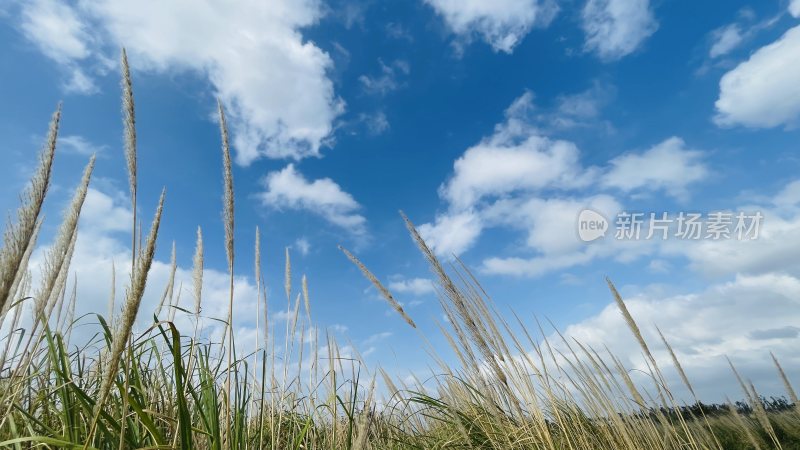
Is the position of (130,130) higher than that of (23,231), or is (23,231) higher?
(130,130)

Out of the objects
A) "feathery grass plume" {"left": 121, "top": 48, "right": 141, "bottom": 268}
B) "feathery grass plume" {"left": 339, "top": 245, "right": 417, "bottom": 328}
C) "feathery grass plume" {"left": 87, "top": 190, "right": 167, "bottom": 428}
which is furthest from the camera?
"feathery grass plume" {"left": 339, "top": 245, "right": 417, "bottom": 328}

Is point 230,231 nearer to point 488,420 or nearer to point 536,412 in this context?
point 536,412

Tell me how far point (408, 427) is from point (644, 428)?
82.8 inches

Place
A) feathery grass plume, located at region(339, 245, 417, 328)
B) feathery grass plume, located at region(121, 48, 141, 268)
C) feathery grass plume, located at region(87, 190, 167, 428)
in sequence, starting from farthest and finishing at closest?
feathery grass plume, located at region(339, 245, 417, 328)
feathery grass plume, located at region(121, 48, 141, 268)
feathery grass plume, located at region(87, 190, 167, 428)

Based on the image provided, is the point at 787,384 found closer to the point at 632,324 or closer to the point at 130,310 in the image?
the point at 632,324

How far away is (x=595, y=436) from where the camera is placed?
293 centimetres

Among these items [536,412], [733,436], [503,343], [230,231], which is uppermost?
[230,231]

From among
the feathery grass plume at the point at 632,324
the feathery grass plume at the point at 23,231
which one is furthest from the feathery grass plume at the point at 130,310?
the feathery grass plume at the point at 632,324

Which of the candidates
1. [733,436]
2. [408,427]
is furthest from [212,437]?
[733,436]

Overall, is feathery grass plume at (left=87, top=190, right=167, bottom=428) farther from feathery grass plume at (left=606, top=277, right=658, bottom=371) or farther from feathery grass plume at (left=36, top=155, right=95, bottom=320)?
feathery grass plume at (left=606, top=277, right=658, bottom=371)

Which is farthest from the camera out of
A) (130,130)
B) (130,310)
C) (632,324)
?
(632,324)

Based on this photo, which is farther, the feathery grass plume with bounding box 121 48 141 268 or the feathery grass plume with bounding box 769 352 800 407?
the feathery grass plume with bounding box 769 352 800 407

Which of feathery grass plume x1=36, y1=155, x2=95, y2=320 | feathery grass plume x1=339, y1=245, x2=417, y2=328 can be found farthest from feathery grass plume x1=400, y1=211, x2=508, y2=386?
Answer: feathery grass plume x1=36, y1=155, x2=95, y2=320

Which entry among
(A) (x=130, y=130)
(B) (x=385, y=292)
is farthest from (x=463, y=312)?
(A) (x=130, y=130)
